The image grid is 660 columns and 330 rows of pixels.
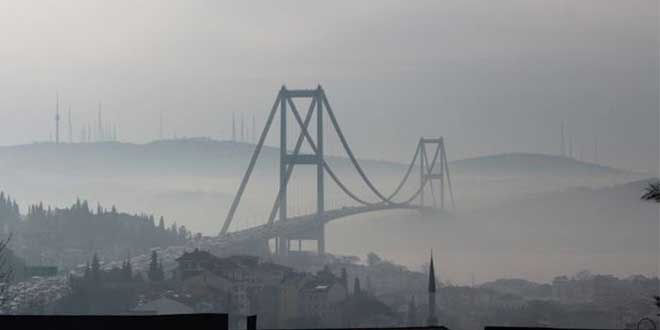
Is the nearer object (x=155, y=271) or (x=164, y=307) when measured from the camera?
(x=164, y=307)

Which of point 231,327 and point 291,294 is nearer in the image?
point 231,327

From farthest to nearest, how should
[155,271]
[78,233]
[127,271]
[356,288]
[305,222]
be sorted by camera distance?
[78,233] < [127,271] < [155,271] < [356,288] < [305,222]

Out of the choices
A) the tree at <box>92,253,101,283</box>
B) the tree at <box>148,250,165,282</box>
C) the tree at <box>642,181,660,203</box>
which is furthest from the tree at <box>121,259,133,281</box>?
the tree at <box>642,181,660,203</box>

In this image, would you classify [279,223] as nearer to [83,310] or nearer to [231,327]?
[231,327]

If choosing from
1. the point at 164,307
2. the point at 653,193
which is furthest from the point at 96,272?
the point at 653,193

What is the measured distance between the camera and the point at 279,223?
113 m

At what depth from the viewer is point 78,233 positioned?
16275 cm

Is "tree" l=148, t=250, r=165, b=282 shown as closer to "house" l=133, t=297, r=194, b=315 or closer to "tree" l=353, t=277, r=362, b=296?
"house" l=133, t=297, r=194, b=315

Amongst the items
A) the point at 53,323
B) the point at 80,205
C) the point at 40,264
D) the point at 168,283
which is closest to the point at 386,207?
the point at 168,283

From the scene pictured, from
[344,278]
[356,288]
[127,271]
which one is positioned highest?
[127,271]

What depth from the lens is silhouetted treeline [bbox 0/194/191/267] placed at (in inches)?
6112

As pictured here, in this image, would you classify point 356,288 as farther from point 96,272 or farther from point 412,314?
point 96,272

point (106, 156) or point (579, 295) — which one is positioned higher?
point (106, 156)

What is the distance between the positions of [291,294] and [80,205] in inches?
2227
